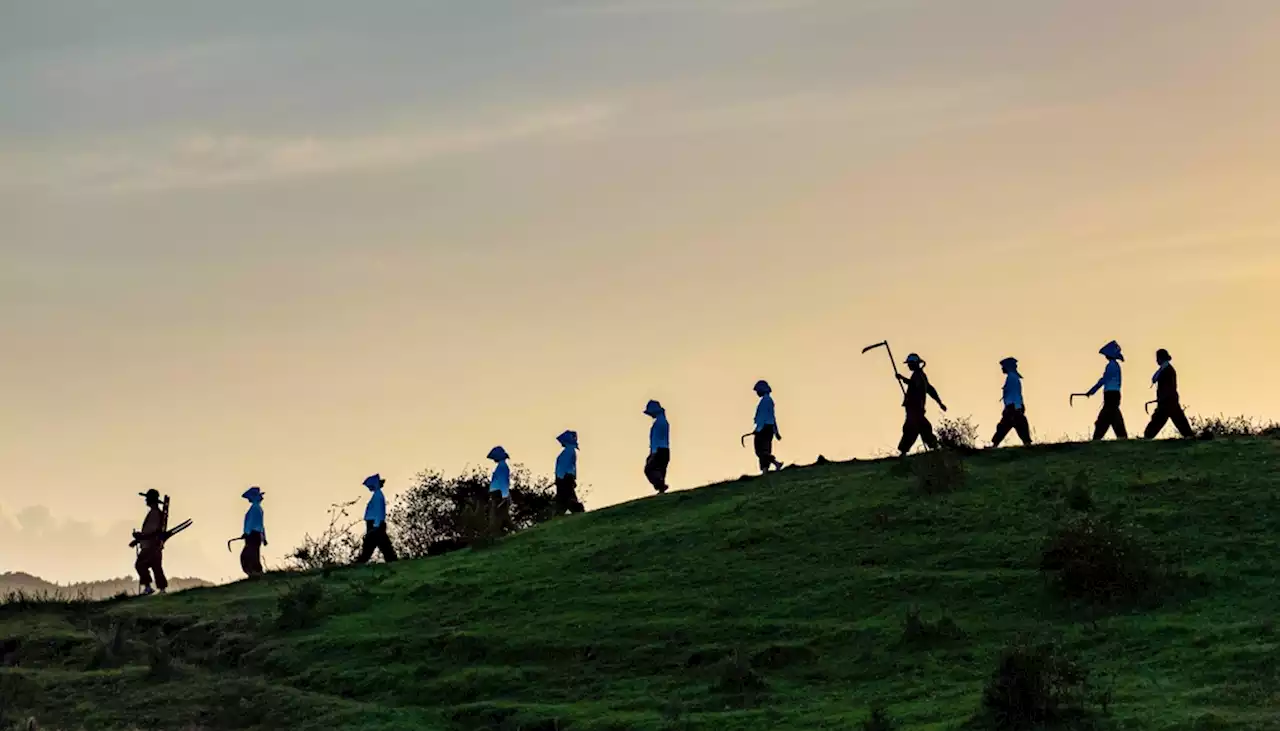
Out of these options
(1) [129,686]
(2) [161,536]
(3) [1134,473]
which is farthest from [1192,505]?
(2) [161,536]

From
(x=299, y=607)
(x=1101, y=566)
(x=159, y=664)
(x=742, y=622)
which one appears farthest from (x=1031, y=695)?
(x=299, y=607)

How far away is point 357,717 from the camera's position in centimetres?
2475

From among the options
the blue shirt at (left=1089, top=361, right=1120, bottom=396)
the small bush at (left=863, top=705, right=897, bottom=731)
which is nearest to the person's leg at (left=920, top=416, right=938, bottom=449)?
the blue shirt at (left=1089, top=361, right=1120, bottom=396)

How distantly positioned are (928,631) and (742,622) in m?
3.41

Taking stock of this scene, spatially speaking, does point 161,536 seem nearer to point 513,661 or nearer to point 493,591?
point 493,591

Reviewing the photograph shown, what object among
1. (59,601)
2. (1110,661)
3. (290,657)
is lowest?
(1110,661)

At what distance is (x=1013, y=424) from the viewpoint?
38.2 metres

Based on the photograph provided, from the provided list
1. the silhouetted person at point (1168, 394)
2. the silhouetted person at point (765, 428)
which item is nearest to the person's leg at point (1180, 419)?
the silhouetted person at point (1168, 394)

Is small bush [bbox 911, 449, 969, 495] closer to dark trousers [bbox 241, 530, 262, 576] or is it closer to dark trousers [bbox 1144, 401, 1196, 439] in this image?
dark trousers [bbox 1144, 401, 1196, 439]

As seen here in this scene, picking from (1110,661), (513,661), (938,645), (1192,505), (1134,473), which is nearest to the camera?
(1110,661)

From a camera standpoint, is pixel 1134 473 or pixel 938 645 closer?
pixel 938 645

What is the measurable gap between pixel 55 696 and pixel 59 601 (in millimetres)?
10452

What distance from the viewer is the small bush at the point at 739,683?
23859 millimetres

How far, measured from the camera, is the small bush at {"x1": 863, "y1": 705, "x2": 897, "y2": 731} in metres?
20.8
